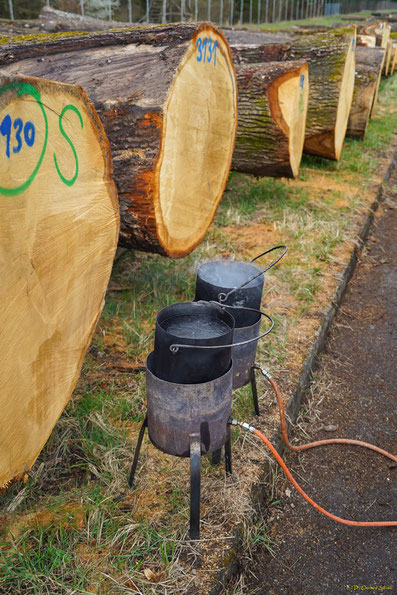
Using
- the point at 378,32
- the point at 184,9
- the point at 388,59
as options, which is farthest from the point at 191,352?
the point at 184,9

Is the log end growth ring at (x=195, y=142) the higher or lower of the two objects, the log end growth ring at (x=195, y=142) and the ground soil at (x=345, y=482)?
the higher

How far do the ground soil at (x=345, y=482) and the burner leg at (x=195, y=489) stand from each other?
29 centimetres

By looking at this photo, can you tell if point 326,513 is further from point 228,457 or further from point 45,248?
Result: point 45,248

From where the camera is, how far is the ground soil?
6.13 ft

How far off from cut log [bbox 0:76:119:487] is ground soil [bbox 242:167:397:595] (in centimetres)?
99

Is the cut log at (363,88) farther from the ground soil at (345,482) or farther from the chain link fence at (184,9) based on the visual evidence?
the chain link fence at (184,9)

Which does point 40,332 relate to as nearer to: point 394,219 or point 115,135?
point 115,135

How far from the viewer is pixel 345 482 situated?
7.55 feet

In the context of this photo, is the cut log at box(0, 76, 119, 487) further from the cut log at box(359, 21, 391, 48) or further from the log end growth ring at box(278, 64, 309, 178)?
the cut log at box(359, 21, 391, 48)

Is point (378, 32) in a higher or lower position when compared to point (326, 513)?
higher

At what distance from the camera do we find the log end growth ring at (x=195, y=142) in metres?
2.53

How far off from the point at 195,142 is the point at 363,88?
17.0ft

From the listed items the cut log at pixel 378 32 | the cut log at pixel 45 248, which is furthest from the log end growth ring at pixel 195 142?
the cut log at pixel 378 32

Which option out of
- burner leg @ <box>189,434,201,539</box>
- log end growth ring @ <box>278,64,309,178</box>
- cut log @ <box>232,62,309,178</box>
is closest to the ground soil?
burner leg @ <box>189,434,201,539</box>
